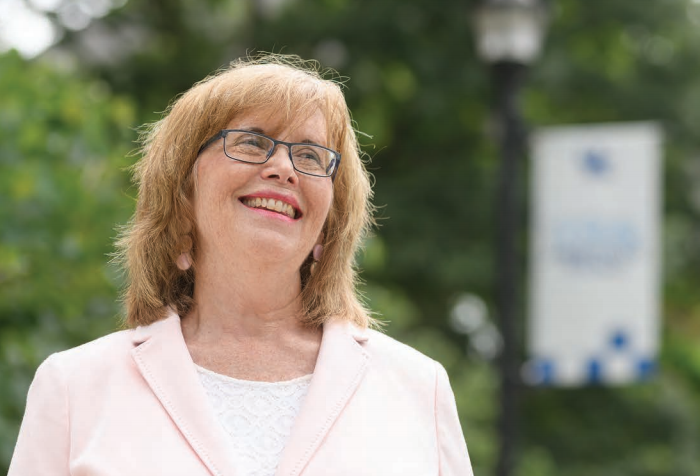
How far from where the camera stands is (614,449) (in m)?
14.0

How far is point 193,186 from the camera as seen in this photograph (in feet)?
8.47

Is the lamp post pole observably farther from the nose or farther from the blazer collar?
the nose

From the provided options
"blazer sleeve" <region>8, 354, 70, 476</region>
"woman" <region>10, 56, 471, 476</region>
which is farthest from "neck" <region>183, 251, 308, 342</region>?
"blazer sleeve" <region>8, 354, 70, 476</region>

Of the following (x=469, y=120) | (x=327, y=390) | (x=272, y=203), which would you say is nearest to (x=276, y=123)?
(x=272, y=203)

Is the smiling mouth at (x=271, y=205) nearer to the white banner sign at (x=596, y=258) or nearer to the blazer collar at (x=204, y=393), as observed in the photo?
the blazer collar at (x=204, y=393)

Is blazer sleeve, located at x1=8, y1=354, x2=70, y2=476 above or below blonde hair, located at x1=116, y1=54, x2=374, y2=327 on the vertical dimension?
below

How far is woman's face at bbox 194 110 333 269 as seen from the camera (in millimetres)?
2432

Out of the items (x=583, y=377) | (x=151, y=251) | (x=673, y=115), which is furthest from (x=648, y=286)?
(x=673, y=115)

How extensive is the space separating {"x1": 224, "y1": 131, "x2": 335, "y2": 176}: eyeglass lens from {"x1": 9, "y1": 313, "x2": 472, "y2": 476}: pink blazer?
0.40 m

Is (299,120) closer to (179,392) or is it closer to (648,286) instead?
(179,392)

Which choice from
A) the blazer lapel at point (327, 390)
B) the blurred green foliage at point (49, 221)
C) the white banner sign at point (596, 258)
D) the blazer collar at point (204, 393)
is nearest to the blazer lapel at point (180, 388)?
the blazer collar at point (204, 393)

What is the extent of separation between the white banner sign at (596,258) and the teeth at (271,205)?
531cm

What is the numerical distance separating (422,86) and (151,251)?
34.3 ft

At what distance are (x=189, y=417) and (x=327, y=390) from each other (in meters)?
0.30
